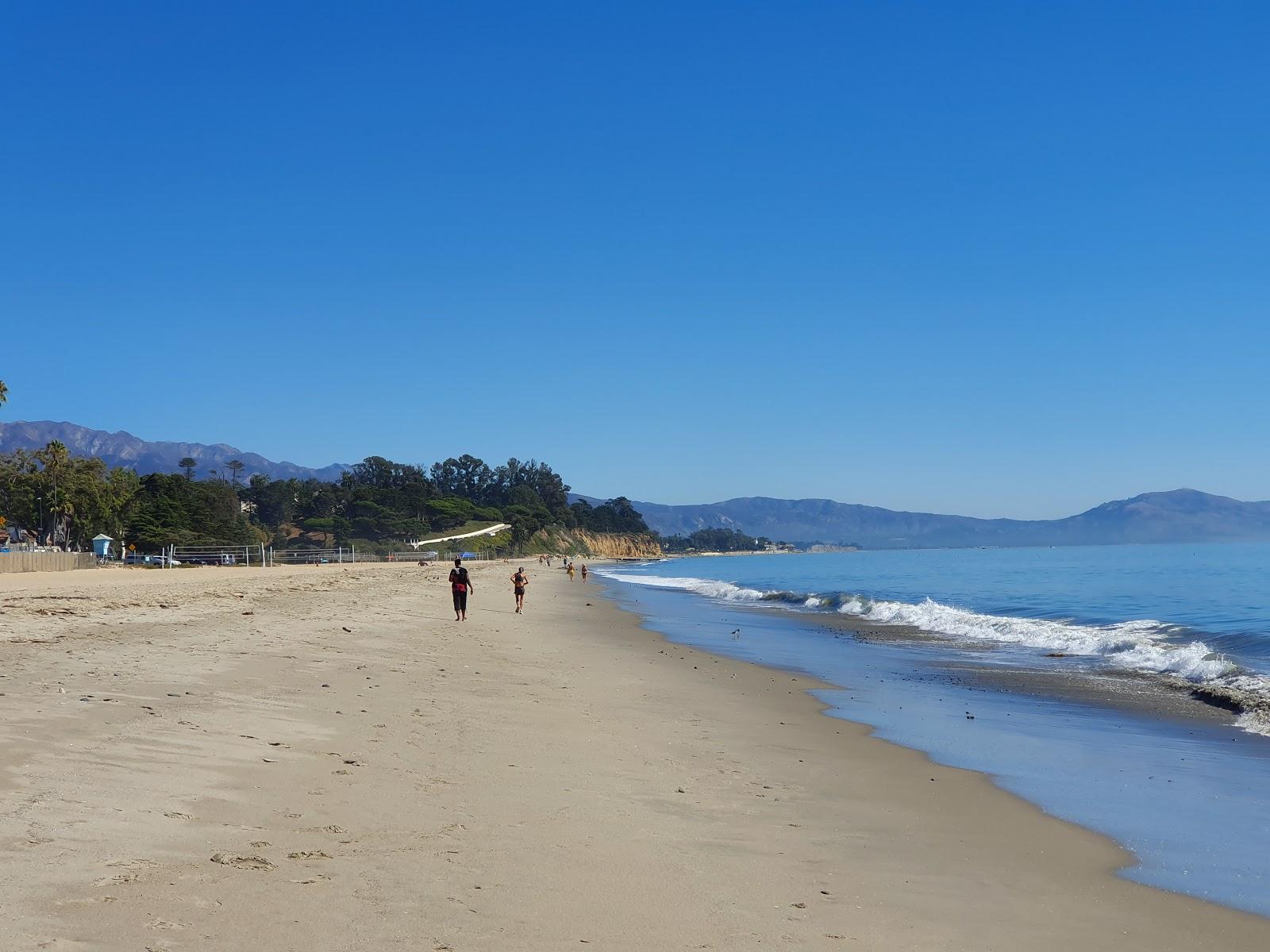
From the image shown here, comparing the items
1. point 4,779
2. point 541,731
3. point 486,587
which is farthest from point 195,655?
point 486,587

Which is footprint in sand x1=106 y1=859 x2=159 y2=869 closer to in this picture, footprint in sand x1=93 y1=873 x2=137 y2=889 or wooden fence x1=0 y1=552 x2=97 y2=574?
footprint in sand x1=93 y1=873 x2=137 y2=889

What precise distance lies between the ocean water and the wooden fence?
101 ft

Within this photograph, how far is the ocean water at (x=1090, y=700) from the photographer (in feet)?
23.4

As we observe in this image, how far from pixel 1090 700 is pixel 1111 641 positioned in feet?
27.8

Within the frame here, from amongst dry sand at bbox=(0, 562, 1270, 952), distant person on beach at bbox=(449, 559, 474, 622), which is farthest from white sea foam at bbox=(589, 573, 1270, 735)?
distant person on beach at bbox=(449, 559, 474, 622)

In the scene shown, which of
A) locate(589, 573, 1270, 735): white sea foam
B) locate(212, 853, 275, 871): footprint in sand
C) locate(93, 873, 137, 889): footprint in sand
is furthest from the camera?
locate(589, 573, 1270, 735): white sea foam

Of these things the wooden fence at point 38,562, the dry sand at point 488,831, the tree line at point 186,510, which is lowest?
the dry sand at point 488,831

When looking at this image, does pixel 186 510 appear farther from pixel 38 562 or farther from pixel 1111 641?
pixel 1111 641

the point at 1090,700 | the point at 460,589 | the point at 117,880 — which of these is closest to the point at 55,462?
the point at 460,589

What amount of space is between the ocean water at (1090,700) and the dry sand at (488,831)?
25.5 inches

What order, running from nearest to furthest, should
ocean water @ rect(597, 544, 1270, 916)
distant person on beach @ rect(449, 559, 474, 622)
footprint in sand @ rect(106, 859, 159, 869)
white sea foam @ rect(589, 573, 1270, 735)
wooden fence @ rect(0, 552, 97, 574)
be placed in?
1. footprint in sand @ rect(106, 859, 159, 869)
2. ocean water @ rect(597, 544, 1270, 916)
3. white sea foam @ rect(589, 573, 1270, 735)
4. distant person on beach @ rect(449, 559, 474, 622)
5. wooden fence @ rect(0, 552, 97, 574)

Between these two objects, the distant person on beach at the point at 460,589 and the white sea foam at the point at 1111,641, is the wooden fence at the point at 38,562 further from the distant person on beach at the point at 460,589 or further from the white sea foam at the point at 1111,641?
the white sea foam at the point at 1111,641

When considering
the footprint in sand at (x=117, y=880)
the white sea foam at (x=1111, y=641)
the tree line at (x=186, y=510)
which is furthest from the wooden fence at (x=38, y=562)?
the footprint in sand at (x=117, y=880)

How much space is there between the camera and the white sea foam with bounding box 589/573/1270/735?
46.3ft
